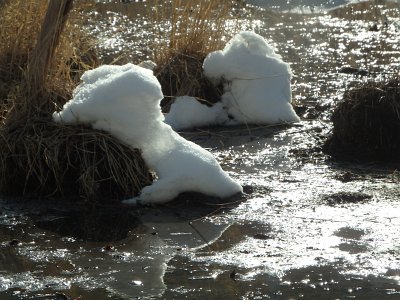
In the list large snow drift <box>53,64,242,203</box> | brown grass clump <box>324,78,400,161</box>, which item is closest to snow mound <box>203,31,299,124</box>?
brown grass clump <box>324,78,400,161</box>

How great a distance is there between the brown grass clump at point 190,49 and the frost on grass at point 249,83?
152 mm

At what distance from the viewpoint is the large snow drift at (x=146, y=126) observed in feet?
22.6

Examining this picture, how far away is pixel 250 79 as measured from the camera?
9.08m

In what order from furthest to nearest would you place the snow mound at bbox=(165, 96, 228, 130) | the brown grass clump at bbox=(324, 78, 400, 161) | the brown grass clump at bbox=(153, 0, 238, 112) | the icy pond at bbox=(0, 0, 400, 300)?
the brown grass clump at bbox=(153, 0, 238, 112)
the snow mound at bbox=(165, 96, 228, 130)
the brown grass clump at bbox=(324, 78, 400, 161)
the icy pond at bbox=(0, 0, 400, 300)

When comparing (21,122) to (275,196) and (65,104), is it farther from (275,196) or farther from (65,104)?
(275,196)

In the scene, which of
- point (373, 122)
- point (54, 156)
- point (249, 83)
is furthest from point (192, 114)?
point (54, 156)

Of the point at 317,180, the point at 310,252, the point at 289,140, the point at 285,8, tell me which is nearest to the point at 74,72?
the point at 289,140

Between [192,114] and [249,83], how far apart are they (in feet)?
2.01

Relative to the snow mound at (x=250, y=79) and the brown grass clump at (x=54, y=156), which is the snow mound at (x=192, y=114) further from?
the brown grass clump at (x=54, y=156)

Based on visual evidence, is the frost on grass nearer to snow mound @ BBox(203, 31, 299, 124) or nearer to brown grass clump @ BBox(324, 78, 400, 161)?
snow mound @ BBox(203, 31, 299, 124)

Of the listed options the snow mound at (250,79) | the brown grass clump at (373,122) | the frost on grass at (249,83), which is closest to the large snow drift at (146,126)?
the brown grass clump at (373,122)

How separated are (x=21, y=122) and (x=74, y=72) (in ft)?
4.82

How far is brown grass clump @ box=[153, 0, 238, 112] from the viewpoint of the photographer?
922 centimetres

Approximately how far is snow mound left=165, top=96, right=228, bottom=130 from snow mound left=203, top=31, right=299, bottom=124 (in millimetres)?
125
